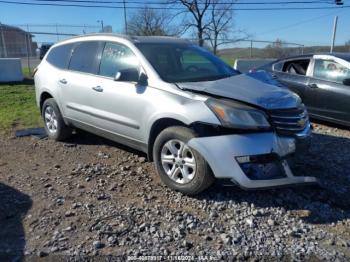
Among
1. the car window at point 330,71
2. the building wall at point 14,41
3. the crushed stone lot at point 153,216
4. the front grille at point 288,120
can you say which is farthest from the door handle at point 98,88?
the building wall at point 14,41

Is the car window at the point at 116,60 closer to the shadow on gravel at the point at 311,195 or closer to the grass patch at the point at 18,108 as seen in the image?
the shadow on gravel at the point at 311,195

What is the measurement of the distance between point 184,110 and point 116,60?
5.09 ft

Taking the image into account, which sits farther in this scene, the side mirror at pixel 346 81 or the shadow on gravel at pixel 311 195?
the side mirror at pixel 346 81

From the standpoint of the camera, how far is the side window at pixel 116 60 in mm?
4695

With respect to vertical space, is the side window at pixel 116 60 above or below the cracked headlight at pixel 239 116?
above

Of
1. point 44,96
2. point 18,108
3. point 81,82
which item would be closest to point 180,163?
point 81,82

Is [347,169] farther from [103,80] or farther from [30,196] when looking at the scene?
[30,196]

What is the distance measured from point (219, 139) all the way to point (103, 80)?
203cm

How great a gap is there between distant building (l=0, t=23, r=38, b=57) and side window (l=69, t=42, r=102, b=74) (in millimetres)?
15557

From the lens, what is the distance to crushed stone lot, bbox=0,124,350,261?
3.14 metres

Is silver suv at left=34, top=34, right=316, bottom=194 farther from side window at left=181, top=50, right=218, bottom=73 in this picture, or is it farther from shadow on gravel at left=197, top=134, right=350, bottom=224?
shadow on gravel at left=197, top=134, right=350, bottom=224

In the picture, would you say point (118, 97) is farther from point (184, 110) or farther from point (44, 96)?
point (44, 96)

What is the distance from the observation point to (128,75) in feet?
14.4

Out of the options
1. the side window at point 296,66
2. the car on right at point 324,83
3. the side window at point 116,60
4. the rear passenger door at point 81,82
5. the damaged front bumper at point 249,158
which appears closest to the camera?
the damaged front bumper at point 249,158
